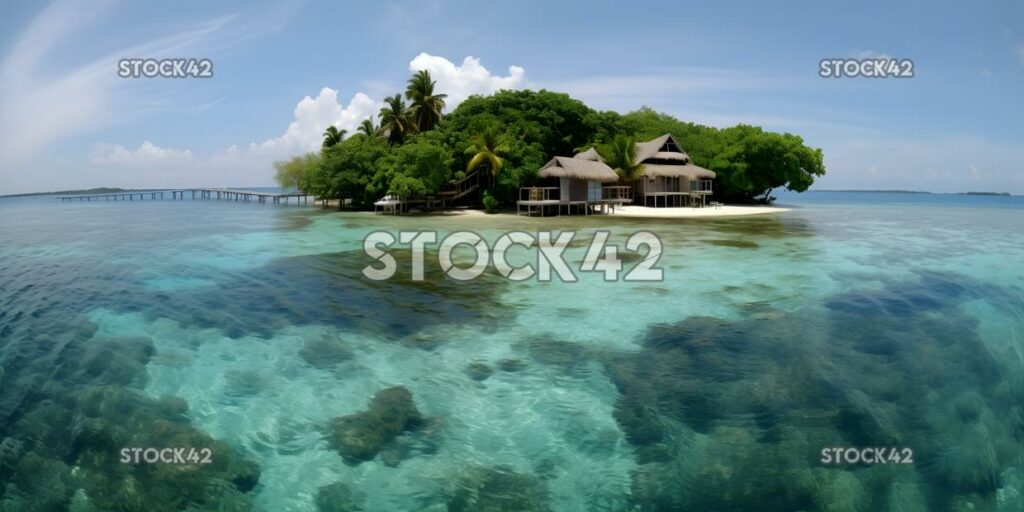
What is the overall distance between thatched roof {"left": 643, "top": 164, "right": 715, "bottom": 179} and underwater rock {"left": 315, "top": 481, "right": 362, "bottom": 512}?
3313 cm

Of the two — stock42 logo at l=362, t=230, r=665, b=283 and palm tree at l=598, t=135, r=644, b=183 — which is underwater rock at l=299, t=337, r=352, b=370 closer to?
stock42 logo at l=362, t=230, r=665, b=283

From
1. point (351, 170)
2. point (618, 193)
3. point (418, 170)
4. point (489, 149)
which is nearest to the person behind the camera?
point (489, 149)

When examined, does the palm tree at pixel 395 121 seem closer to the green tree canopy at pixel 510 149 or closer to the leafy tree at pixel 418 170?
the green tree canopy at pixel 510 149

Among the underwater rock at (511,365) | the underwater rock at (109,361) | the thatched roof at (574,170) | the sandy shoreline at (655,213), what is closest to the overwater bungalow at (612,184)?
the thatched roof at (574,170)

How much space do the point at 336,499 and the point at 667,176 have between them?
3552 centimetres

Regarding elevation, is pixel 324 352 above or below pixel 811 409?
above

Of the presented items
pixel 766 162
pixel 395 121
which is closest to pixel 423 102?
pixel 395 121

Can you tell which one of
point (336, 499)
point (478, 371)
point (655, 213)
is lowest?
point (336, 499)

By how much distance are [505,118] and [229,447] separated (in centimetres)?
3247

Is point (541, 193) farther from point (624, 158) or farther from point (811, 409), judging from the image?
point (811, 409)

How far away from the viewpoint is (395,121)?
4350 cm

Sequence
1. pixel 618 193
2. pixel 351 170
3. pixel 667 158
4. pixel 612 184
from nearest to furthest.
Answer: pixel 618 193 → pixel 351 170 → pixel 667 158 → pixel 612 184

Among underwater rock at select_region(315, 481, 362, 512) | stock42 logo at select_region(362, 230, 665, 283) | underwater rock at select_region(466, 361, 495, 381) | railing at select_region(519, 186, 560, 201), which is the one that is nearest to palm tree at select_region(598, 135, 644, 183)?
railing at select_region(519, 186, 560, 201)

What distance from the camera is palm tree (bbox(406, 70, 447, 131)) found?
43.0 metres
